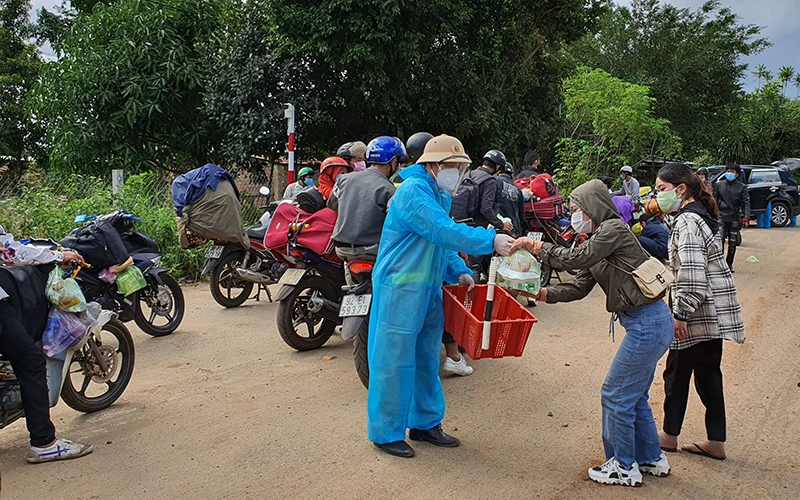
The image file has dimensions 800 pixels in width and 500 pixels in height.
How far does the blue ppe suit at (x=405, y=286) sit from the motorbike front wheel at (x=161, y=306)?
350 centimetres

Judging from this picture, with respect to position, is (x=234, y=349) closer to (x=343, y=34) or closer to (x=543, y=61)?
(x=343, y=34)

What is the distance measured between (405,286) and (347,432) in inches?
49.4

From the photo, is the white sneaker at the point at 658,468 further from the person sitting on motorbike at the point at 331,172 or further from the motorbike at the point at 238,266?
the motorbike at the point at 238,266

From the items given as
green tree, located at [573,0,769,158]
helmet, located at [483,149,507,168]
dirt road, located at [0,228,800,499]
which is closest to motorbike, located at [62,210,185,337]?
dirt road, located at [0,228,800,499]

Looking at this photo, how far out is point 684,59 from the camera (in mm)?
31438

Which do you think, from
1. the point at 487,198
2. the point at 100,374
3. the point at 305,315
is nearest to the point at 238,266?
the point at 305,315

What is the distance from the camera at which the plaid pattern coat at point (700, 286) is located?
4.03 meters

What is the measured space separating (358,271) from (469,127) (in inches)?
430

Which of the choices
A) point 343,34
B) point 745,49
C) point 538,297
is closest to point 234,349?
point 538,297

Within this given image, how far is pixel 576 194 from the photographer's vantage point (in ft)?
12.9

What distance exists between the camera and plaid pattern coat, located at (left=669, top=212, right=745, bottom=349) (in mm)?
4027

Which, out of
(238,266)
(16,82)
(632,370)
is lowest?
(238,266)

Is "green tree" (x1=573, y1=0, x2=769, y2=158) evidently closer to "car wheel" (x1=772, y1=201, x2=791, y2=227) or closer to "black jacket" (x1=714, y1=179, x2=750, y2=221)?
"car wheel" (x1=772, y1=201, x2=791, y2=227)

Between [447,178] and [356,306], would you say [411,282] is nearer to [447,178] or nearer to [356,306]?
[447,178]
